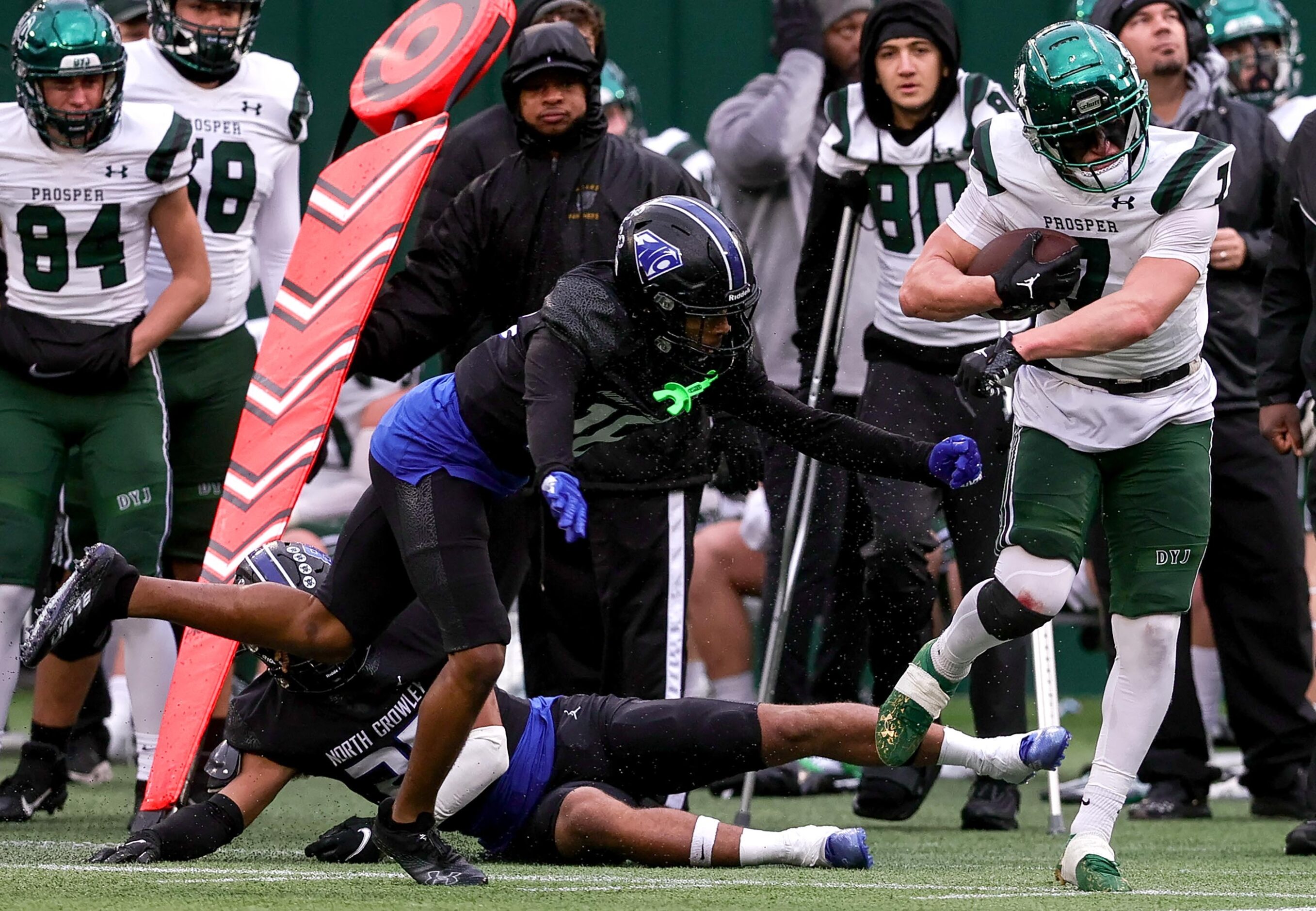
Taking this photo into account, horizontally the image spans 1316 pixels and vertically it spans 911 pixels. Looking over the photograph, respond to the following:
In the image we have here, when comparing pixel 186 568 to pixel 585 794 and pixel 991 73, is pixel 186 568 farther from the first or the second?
pixel 991 73

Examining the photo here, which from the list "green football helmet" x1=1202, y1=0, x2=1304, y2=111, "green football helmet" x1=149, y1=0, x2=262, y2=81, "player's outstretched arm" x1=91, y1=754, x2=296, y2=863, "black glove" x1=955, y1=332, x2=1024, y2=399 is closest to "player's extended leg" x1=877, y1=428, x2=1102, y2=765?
"black glove" x1=955, y1=332, x2=1024, y2=399

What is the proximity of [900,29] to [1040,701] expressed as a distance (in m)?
1.94

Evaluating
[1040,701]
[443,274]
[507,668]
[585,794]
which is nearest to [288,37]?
[507,668]

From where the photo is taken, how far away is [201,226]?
5938 mm

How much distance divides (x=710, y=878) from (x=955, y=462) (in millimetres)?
1021

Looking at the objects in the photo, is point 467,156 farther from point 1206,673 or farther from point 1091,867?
point 1206,673

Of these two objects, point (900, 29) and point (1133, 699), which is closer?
point (1133, 699)

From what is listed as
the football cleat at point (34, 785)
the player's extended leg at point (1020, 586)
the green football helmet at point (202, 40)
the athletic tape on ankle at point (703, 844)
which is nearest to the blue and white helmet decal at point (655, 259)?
the player's extended leg at point (1020, 586)

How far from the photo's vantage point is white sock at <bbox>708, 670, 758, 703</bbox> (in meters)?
6.93

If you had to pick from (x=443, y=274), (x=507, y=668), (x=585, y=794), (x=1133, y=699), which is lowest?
(x=507, y=668)

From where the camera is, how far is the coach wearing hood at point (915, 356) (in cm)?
564

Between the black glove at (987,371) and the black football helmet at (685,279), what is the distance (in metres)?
0.47

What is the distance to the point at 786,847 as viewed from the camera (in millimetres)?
4254

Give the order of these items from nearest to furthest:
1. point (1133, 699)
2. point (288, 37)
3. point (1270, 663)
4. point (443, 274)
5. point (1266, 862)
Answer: point (1133, 699), point (1266, 862), point (443, 274), point (1270, 663), point (288, 37)
